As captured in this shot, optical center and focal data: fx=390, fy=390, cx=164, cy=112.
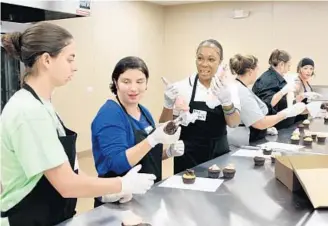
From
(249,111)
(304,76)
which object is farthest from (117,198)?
(304,76)

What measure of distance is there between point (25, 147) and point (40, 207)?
0.78 feet

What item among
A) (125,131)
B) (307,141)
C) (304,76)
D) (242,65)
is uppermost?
(242,65)

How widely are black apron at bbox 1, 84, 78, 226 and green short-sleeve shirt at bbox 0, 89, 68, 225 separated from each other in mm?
21

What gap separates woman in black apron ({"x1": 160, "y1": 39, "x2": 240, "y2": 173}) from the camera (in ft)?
7.61

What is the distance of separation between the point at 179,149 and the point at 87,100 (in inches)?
132

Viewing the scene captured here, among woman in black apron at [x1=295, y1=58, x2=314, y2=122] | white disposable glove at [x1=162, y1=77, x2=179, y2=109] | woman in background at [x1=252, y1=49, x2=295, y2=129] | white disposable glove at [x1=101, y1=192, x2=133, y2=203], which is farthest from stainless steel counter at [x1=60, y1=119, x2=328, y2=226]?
woman in black apron at [x1=295, y1=58, x2=314, y2=122]

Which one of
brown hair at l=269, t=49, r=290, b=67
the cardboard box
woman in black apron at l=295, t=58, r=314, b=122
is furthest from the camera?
woman in black apron at l=295, t=58, r=314, b=122

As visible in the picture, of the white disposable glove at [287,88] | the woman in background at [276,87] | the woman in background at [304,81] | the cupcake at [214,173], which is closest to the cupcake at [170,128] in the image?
the cupcake at [214,173]

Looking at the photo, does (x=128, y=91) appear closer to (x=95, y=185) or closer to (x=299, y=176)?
(x=95, y=185)

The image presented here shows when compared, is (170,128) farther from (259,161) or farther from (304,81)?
(304,81)

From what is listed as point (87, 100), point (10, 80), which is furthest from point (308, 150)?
point (87, 100)

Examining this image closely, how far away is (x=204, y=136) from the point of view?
237 centimetres

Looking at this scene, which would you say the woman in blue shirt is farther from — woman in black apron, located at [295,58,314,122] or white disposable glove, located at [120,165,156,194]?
woman in black apron, located at [295,58,314,122]

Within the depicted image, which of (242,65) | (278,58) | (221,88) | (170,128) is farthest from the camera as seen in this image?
(278,58)
